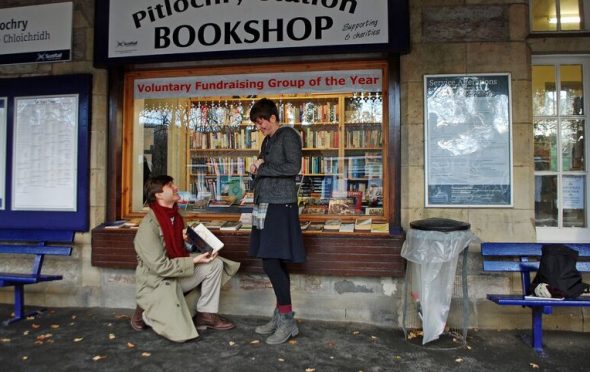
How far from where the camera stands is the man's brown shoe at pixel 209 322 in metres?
4.14

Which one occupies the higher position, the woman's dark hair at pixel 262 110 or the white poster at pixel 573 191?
the woman's dark hair at pixel 262 110

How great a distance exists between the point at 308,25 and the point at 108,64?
2142 millimetres

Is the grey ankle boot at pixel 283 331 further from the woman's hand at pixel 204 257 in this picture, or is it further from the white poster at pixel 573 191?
the white poster at pixel 573 191

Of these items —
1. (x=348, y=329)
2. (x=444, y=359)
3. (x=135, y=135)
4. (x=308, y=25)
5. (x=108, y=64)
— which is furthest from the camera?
(x=135, y=135)

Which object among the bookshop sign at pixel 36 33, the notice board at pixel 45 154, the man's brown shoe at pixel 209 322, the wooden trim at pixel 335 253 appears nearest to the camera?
the man's brown shoe at pixel 209 322

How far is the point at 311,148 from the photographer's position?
5875 millimetres

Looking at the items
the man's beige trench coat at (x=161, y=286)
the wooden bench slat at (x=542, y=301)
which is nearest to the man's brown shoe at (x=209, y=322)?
the man's beige trench coat at (x=161, y=286)

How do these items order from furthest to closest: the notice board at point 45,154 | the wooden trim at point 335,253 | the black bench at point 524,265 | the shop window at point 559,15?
the notice board at point 45,154 → the shop window at point 559,15 → the wooden trim at point 335,253 → the black bench at point 524,265

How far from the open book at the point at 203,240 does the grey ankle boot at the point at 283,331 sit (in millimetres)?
821

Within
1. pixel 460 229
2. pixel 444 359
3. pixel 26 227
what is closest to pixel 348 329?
pixel 444 359

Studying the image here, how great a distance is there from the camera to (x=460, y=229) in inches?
145

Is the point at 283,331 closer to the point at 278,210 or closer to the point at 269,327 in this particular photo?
the point at 269,327

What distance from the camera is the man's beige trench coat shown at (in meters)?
3.79

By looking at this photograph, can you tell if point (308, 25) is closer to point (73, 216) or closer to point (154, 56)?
point (154, 56)
